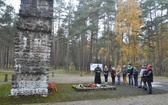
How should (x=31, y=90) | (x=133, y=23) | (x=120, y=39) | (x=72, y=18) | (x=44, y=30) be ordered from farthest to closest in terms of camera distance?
(x=72, y=18)
(x=120, y=39)
(x=133, y=23)
(x=44, y=30)
(x=31, y=90)

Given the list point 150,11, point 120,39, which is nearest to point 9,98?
point 120,39

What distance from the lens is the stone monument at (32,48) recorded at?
870 cm

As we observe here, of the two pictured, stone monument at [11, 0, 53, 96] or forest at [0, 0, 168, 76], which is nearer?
stone monument at [11, 0, 53, 96]

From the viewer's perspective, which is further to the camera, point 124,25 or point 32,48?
point 124,25

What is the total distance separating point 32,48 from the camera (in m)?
9.06

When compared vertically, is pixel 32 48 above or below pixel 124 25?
below

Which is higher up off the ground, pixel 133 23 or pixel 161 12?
pixel 161 12

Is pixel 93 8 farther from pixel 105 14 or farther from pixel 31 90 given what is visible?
pixel 31 90

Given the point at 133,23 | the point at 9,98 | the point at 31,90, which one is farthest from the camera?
the point at 133,23

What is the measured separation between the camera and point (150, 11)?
92.8 feet

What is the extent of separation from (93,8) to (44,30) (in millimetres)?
21148

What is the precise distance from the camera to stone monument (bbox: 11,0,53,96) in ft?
28.6

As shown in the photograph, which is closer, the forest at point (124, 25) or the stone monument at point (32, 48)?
the stone monument at point (32, 48)

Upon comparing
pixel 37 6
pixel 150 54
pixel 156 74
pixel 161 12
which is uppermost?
pixel 161 12
